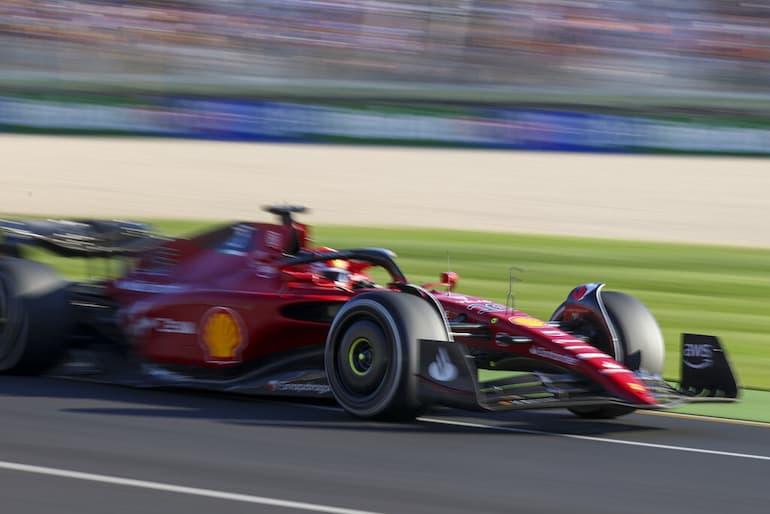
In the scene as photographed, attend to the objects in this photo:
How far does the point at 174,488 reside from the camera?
5137 millimetres

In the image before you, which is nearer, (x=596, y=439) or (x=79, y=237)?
(x=596, y=439)

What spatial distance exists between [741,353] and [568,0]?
20601 mm

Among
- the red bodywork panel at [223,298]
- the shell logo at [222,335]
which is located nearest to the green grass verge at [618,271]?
the red bodywork panel at [223,298]

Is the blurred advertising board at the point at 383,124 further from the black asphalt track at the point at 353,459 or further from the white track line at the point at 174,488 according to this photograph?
the white track line at the point at 174,488

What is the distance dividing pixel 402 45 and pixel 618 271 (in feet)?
53.9

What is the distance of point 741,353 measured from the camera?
10312 mm

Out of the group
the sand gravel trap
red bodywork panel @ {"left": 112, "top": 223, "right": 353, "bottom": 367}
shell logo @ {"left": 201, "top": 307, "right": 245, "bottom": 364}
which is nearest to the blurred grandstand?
the sand gravel trap

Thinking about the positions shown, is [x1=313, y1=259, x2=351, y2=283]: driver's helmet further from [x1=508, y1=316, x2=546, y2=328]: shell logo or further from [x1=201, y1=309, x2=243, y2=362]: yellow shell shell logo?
[x1=508, y1=316, x2=546, y2=328]: shell logo

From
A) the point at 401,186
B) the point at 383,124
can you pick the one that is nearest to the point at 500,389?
the point at 401,186

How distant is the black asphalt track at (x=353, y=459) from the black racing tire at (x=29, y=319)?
68 centimetres

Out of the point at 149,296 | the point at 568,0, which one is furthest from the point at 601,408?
the point at 568,0

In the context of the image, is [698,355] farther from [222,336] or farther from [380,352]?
[222,336]

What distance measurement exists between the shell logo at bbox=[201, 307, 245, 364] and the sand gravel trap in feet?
34.1

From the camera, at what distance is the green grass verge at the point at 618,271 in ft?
36.9
